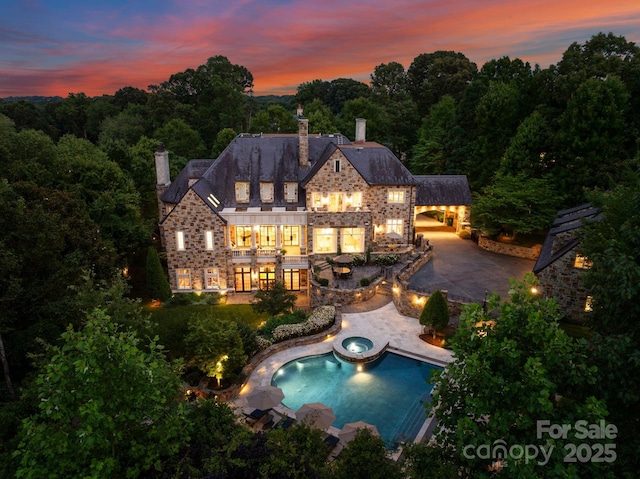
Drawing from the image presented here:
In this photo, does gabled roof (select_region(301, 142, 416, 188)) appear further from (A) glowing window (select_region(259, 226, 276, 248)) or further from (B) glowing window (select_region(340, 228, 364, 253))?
(A) glowing window (select_region(259, 226, 276, 248))

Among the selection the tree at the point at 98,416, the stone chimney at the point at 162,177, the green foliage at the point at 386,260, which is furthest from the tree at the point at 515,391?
the stone chimney at the point at 162,177

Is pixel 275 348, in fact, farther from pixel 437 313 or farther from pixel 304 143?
pixel 304 143

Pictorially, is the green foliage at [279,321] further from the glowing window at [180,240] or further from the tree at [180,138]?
the tree at [180,138]

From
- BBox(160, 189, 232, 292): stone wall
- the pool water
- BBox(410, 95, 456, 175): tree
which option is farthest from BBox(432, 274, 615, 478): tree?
BBox(410, 95, 456, 175): tree

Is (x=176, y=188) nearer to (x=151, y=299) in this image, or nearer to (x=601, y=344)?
(x=151, y=299)

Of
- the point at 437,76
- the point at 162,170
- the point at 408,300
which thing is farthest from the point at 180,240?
the point at 437,76

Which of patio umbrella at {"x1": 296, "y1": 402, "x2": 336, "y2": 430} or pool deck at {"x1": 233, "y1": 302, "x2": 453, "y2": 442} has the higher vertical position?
patio umbrella at {"x1": 296, "y1": 402, "x2": 336, "y2": 430}
